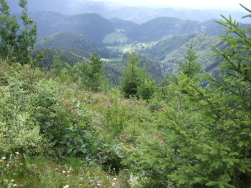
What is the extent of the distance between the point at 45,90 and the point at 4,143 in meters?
1.93

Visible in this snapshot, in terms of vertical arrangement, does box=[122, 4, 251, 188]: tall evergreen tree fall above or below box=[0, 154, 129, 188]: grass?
above

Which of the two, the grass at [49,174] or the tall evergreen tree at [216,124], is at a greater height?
the tall evergreen tree at [216,124]

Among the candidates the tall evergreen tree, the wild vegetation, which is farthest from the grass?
the tall evergreen tree

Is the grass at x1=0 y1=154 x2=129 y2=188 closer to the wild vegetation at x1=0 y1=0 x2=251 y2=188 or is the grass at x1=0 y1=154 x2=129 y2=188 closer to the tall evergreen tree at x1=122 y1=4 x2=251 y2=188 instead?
the wild vegetation at x1=0 y1=0 x2=251 y2=188

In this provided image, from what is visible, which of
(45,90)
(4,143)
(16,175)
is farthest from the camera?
(45,90)

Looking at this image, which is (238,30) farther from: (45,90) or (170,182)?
(45,90)

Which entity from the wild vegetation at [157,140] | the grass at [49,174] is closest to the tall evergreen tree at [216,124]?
the wild vegetation at [157,140]

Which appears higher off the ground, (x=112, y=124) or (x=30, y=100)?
(x=30, y=100)

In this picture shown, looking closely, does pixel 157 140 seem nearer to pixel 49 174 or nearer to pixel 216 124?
pixel 216 124

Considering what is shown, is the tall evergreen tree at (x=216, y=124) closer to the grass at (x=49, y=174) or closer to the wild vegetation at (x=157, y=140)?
the wild vegetation at (x=157, y=140)

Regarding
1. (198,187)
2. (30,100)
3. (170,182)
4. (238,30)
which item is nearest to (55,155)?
(30,100)


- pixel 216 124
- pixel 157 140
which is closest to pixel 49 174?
pixel 157 140

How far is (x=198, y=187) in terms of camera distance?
354cm

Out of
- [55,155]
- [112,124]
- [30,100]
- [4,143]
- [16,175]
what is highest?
[30,100]
